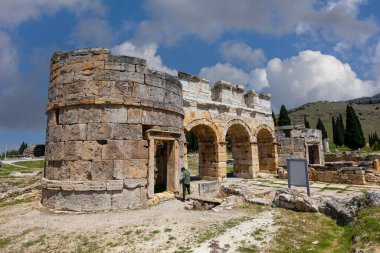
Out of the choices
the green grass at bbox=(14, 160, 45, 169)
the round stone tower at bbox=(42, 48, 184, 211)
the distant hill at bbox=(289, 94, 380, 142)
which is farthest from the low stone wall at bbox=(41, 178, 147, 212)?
the distant hill at bbox=(289, 94, 380, 142)

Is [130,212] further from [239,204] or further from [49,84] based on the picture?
[49,84]

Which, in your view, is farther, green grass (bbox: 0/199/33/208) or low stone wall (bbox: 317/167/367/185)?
low stone wall (bbox: 317/167/367/185)

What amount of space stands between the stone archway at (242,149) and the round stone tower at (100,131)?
8309 millimetres

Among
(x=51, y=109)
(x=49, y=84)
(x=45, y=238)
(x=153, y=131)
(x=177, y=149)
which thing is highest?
(x=49, y=84)

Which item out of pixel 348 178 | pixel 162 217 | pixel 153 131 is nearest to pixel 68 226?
pixel 162 217

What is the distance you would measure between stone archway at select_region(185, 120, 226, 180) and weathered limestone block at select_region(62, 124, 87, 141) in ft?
22.9

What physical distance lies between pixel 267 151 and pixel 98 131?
528 inches

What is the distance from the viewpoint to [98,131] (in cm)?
795

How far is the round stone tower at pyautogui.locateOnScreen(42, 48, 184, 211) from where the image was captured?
25.4ft

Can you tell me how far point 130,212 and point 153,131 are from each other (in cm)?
256

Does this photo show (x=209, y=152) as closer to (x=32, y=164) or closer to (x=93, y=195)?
(x=93, y=195)

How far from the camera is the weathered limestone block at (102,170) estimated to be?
775 cm

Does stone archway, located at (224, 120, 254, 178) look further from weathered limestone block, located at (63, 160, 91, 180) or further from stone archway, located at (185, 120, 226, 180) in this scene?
weathered limestone block, located at (63, 160, 91, 180)

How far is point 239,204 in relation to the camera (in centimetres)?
832
